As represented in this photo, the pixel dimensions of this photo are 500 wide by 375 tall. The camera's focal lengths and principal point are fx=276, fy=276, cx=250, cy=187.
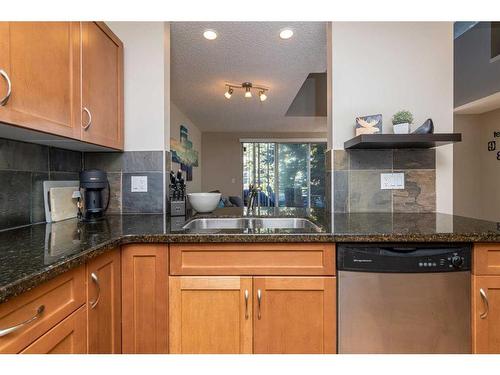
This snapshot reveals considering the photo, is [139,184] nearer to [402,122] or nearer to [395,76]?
[402,122]

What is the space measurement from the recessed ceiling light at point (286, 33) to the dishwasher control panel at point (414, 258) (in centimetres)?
191

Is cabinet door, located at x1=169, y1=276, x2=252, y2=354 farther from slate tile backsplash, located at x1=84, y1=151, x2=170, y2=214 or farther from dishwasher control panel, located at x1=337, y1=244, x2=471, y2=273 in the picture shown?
slate tile backsplash, located at x1=84, y1=151, x2=170, y2=214

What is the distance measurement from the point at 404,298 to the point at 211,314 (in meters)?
0.81

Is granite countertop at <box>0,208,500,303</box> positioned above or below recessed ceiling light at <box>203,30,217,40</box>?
below

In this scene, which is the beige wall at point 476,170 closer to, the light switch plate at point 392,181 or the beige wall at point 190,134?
the light switch plate at point 392,181

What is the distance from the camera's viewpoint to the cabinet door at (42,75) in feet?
3.04

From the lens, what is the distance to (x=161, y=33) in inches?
71.3

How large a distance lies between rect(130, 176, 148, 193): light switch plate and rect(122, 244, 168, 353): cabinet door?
705mm

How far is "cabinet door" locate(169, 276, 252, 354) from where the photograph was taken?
117 centimetres

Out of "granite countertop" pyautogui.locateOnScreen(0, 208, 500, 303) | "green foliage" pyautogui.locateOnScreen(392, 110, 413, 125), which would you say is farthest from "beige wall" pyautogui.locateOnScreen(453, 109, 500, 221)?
"granite countertop" pyautogui.locateOnScreen(0, 208, 500, 303)

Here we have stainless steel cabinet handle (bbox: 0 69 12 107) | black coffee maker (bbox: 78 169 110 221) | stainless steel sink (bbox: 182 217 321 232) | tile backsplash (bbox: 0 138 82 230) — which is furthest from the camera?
stainless steel sink (bbox: 182 217 321 232)

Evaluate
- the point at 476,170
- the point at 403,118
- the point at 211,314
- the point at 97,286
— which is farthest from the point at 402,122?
the point at 476,170
